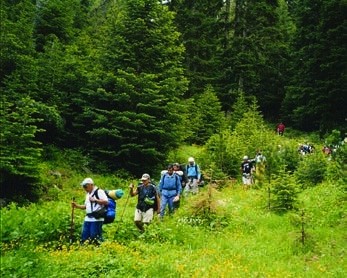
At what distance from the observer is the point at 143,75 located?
24531 mm

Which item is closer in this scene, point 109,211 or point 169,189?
point 109,211

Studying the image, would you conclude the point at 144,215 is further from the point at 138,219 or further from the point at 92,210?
the point at 92,210

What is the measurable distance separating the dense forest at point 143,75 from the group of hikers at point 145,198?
4522 millimetres

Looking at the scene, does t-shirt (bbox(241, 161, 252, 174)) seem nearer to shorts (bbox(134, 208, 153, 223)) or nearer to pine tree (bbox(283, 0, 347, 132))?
shorts (bbox(134, 208, 153, 223))

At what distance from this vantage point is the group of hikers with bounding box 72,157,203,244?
11.0m

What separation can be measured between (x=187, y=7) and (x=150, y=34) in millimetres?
17560

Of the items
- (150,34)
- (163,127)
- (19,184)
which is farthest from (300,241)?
(150,34)

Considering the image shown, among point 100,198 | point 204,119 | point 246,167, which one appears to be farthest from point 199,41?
point 100,198

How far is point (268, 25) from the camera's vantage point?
1670 inches

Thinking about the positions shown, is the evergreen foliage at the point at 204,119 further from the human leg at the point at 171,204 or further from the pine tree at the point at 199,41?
the human leg at the point at 171,204

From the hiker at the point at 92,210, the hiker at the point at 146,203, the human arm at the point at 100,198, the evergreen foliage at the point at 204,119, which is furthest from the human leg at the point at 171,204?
the evergreen foliage at the point at 204,119

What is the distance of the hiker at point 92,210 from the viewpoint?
10922 millimetres

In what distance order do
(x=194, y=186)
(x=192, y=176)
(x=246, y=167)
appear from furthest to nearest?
(x=246, y=167), (x=194, y=186), (x=192, y=176)

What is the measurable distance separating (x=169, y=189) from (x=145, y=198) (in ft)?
7.43
